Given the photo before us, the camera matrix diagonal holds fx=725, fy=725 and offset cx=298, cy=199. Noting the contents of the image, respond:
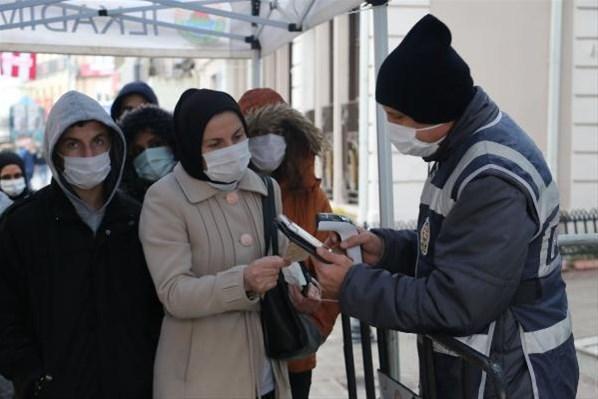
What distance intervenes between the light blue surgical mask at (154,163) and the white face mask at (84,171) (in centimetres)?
63

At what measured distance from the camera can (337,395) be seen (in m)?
5.42

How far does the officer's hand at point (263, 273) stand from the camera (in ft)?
7.43

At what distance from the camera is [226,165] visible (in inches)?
97.7

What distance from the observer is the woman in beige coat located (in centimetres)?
237

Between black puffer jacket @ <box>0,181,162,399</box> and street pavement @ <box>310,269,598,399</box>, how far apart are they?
2947 mm

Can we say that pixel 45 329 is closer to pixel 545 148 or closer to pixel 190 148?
pixel 190 148

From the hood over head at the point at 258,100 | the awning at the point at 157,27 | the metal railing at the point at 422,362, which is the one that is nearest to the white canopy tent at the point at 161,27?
the awning at the point at 157,27

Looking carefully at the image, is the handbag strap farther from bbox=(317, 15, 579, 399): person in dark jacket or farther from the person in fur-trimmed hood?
the person in fur-trimmed hood

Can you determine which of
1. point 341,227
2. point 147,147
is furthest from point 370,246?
point 147,147

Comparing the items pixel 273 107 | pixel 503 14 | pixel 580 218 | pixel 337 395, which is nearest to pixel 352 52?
pixel 503 14

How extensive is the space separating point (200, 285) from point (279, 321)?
0.35 meters

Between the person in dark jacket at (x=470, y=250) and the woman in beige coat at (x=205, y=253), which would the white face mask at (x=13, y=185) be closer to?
the woman in beige coat at (x=205, y=253)

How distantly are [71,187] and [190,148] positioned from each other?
0.49 metres

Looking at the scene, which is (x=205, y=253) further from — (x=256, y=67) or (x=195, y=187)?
(x=256, y=67)
